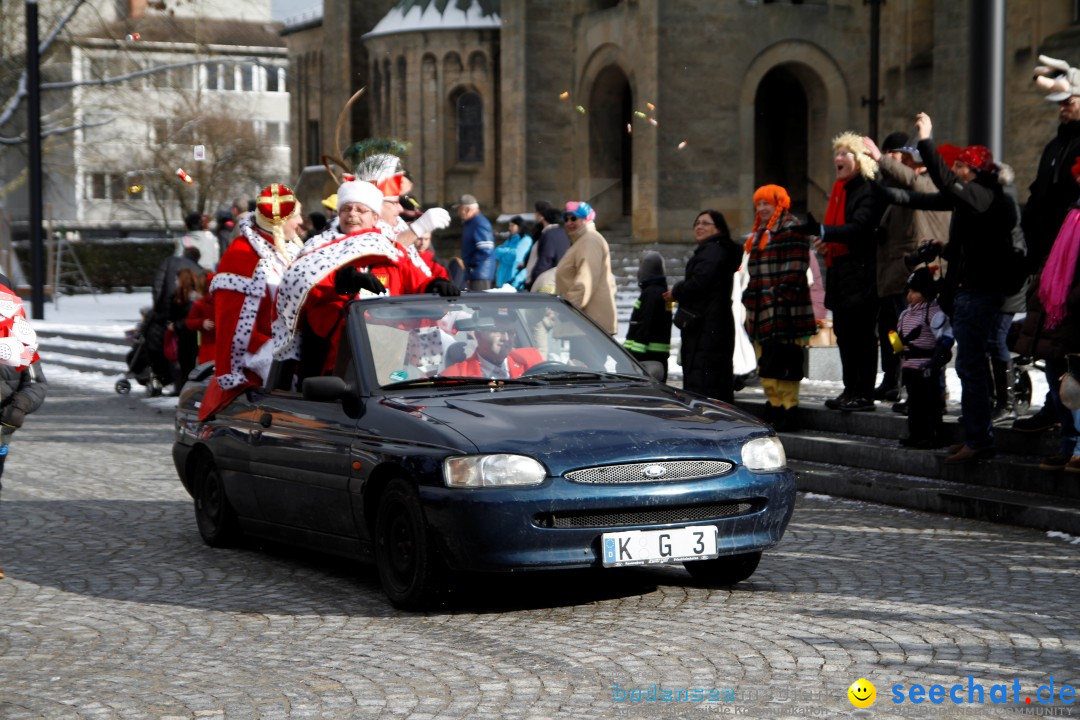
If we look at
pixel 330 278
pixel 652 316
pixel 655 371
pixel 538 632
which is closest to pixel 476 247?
pixel 652 316

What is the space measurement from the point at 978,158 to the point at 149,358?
42.5 ft

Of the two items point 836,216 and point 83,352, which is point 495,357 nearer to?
point 836,216

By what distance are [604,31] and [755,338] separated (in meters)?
31.0

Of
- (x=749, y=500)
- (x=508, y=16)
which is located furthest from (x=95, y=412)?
(x=508, y=16)

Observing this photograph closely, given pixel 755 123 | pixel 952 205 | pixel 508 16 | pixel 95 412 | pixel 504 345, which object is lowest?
pixel 95 412

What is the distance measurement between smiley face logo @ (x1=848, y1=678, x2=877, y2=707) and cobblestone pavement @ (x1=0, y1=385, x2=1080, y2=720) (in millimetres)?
44

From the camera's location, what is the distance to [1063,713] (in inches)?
220

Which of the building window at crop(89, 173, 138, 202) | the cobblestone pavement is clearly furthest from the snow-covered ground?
the building window at crop(89, 173, 138, 202)

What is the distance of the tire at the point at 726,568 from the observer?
821 cm

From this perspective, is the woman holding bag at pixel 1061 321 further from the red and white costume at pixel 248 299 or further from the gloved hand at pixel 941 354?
the red and white costume at pixel 248 299

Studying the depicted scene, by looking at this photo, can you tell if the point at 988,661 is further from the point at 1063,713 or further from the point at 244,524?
the point at 244,524

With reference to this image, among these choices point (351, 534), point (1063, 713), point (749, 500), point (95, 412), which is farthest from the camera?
point (95, 412)

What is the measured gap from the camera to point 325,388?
8.20m

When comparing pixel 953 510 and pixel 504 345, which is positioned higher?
pixel 504 345
